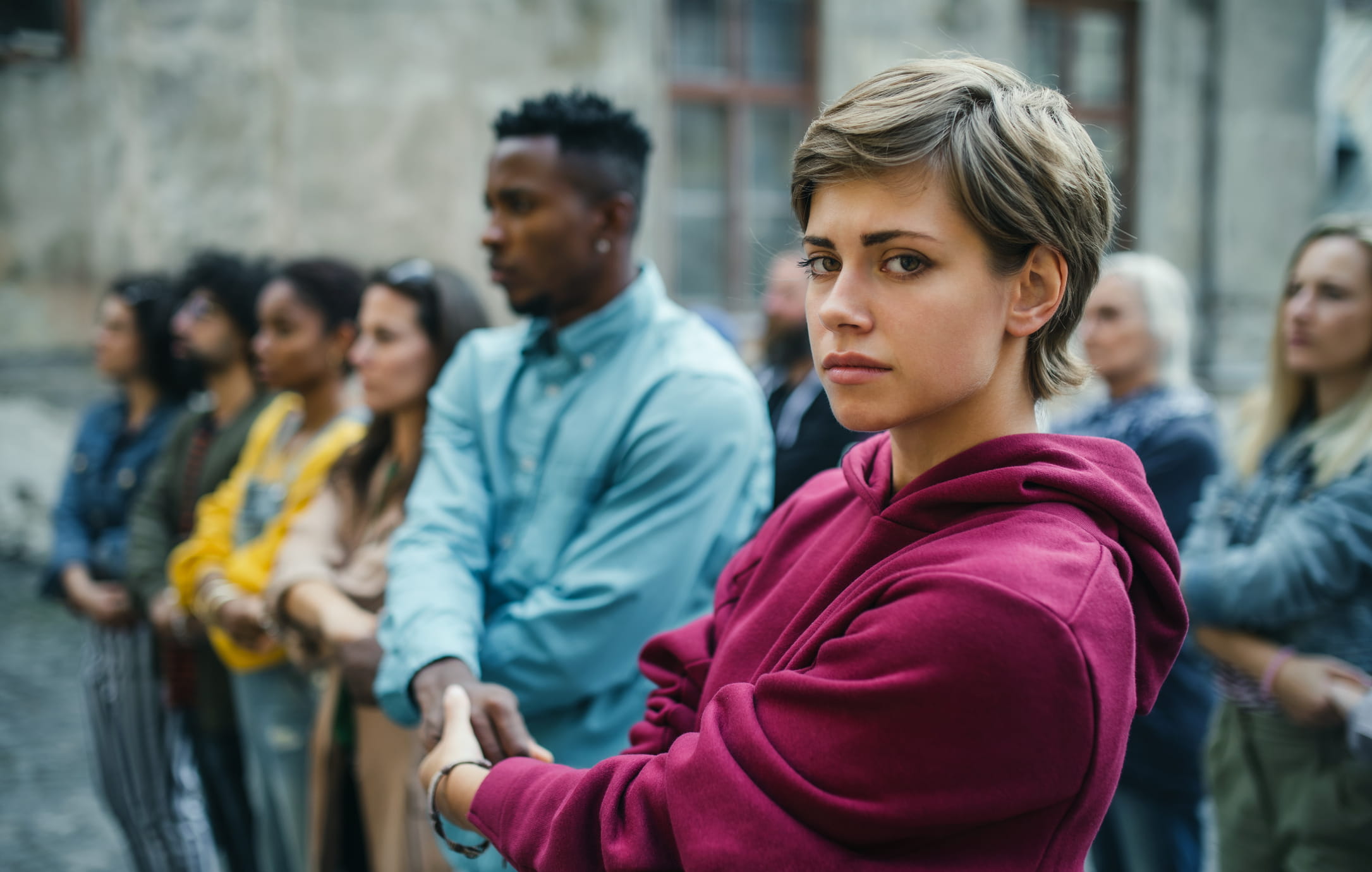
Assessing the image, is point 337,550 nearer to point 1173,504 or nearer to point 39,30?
point 1173,504

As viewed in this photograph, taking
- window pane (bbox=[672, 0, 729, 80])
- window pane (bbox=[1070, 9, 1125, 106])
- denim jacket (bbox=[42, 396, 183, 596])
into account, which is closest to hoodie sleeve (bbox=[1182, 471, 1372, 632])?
denim jacket (bbox=[42, 396, 183, 596])

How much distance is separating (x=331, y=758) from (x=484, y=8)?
6.43 m

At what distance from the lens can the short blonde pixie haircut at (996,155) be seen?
1.25 metres

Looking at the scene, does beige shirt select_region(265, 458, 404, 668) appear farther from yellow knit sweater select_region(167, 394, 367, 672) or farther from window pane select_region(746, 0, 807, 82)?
window pane select_region(746, 0, 807, 82)

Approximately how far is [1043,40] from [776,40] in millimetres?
2821

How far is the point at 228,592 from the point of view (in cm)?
336

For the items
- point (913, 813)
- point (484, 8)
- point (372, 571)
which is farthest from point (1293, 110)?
point (913, 813)

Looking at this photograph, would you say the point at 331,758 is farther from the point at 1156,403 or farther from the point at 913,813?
the point at 1156,403

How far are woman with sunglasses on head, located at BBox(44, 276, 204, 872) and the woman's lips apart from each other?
345 centimetres

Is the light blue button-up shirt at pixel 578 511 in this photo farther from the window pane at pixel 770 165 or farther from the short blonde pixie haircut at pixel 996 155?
the window pane at pixel 770 165

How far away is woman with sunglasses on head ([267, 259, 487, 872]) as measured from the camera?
2801 mm

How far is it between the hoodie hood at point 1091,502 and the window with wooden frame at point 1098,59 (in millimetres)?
9559

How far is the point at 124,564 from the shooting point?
13.6 feet

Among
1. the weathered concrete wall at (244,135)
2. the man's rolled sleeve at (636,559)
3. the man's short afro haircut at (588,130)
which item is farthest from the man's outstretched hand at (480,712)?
the weathered concrete wall at (244,135)
